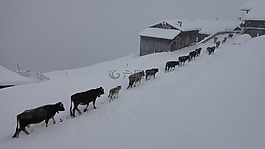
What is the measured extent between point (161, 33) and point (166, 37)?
1775 mm

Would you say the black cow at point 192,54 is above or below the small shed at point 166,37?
below

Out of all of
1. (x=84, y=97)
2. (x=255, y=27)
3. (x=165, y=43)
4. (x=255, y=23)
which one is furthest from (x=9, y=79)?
(x=255, y=23)

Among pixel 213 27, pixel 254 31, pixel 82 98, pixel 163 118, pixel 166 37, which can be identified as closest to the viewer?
pixel 163 118

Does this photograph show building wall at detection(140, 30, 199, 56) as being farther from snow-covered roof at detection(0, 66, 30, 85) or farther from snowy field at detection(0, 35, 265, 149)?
snow-covered roof at detection(0, 66, 30, 85)

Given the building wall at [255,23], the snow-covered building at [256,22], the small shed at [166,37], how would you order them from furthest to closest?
the building wall at [255,23], the snow-covered building at [256,22], the small shed at [166,37]

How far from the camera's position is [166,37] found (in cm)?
3011

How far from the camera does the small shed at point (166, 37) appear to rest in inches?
1210

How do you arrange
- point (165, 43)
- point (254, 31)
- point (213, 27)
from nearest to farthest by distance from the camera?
point (165, 43) → point (254, 31) → point (213, 27)

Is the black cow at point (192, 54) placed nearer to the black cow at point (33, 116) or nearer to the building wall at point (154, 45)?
the building wall at point (154, 45)

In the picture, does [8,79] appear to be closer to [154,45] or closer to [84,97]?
[84,97]

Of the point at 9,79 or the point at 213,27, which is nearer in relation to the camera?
the point at 9,79

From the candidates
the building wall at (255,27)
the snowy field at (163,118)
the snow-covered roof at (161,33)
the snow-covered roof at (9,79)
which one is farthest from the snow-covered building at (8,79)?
the building wall at (255,27)

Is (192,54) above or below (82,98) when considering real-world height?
above

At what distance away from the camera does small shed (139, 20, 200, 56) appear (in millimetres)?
30734
